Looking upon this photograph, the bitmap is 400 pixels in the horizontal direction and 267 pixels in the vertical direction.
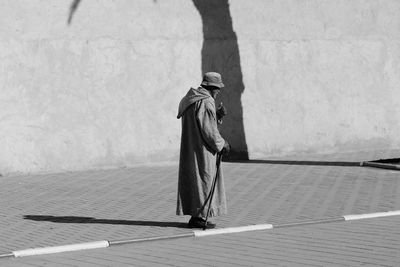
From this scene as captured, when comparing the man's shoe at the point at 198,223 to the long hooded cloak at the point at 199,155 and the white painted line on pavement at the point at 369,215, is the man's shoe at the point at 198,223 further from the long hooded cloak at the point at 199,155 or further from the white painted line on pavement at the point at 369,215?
the white painted line on pavement at the point at 369,215

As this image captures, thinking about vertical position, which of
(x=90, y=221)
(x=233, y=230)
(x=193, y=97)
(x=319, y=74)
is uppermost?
(x=193, y=97)

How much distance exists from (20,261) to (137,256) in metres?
0.98

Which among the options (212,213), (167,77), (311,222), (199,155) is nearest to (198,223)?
(212,213)

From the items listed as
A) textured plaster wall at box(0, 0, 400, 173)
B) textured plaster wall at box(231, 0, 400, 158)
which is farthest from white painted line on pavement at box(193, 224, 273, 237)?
textured plaster wall at box(231, 0, 400, 158)

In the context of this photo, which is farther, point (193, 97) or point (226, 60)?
point (226, 60)

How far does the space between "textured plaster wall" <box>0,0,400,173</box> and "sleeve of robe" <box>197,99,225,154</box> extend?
596cm

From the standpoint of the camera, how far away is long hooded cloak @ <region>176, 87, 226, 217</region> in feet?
31.4

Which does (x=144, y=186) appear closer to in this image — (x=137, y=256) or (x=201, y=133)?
(x=201, y=133)

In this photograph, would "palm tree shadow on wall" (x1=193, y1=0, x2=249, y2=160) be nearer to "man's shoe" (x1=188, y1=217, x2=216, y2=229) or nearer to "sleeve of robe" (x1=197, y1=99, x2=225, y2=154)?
"sleeve of robe" (x1=197, y1=99, x2=225, y2=154)

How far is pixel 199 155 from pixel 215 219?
978 millimetres

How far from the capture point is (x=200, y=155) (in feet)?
31.5

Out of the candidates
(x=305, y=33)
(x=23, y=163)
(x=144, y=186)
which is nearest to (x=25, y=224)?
(x=144, y=186)

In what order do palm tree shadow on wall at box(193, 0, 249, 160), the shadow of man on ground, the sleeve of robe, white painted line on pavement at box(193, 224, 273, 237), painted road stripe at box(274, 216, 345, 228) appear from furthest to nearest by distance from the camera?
palm tree shadow on wall at box(193, 0, 249, 160) < the shadow of man on ground < painted road stripe at box(274, 216, 345, 228) < the sleeve of robe < white painted line on pavement at box(193, 224, 273, 237)

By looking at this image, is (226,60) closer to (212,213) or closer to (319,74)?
(319,74)
